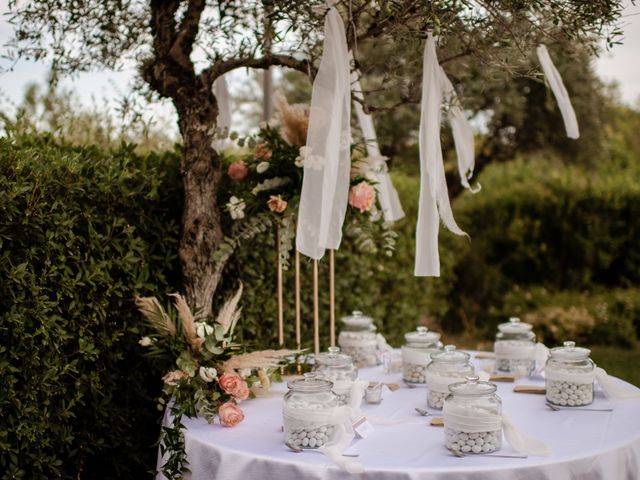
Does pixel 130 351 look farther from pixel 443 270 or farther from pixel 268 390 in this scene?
pixel 443 270

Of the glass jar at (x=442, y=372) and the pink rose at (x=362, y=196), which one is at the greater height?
the pink rose at (x=362, y=196)

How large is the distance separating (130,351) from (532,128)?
7890mm

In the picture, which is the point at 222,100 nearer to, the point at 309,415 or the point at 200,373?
the point at 200,373

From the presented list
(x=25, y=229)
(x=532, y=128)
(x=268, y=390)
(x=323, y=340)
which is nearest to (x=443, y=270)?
(x=323, y=340)

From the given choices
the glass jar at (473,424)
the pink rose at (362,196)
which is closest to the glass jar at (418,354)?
the pink rose at (362,196)

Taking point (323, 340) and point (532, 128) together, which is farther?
point (532, 128)

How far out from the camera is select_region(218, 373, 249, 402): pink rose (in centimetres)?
268

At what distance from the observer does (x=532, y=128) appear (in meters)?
9.91

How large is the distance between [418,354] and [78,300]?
1.54 m

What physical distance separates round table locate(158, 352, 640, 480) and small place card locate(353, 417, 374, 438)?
0.02 meters

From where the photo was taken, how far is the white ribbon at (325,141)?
2.86 m

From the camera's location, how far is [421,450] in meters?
2.24

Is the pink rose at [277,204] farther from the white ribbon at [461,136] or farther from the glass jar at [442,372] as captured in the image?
the glass jar at [442,372]

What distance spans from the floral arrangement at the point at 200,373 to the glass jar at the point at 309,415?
309 millimetres
